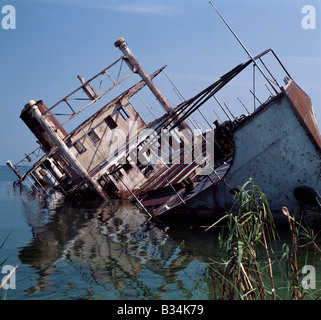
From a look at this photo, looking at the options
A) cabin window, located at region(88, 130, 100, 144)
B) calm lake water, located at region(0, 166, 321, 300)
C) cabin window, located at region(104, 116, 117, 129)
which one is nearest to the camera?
calm lake water, located at region(0, 166, 321, 300)

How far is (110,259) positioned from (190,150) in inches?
412

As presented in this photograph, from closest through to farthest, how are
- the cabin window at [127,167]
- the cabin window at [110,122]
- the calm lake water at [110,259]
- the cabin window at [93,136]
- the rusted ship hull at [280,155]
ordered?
the calm lake water at [110,259] < the rusted ship hull at [280,155] < the cabin window at [127,167] < the cabin window at [93,136] < the cabin window at [110,122]

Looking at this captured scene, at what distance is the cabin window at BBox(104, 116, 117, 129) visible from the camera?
67.6ft

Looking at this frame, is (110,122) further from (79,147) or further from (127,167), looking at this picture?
(127,167)

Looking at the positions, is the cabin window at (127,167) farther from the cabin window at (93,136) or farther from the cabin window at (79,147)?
the cabin window at (79,147)

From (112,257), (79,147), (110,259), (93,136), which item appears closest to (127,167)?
(93,136)

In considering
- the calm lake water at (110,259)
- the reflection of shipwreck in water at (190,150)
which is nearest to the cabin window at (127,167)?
the reflection of shipwreck in water at (190,150)

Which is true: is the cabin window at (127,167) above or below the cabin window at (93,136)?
below

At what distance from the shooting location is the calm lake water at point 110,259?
559 cm

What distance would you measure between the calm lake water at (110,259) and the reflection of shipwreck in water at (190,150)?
4.49 ft

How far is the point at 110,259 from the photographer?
7438mm

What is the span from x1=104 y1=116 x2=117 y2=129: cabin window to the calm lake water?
8.74 m

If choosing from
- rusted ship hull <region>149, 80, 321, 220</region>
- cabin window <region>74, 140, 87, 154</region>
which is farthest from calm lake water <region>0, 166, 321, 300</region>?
cabin window <region>74, 140, 87, 154</region>

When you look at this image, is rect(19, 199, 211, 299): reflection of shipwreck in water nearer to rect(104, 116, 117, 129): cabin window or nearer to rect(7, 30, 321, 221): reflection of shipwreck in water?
rect(7, 30, 321, 221): reflection of shipwreck in water
